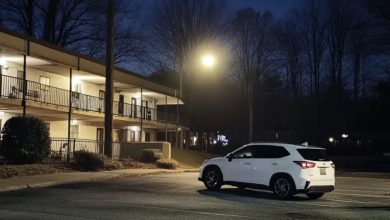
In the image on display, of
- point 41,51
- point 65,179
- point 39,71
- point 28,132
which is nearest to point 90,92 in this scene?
point 39,71

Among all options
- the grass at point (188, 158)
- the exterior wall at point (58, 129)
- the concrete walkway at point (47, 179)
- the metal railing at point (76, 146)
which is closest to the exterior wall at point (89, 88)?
the exterior wall at point (58, 129)

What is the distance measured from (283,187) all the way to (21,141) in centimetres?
1407

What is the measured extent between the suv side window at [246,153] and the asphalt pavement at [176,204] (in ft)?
3.98

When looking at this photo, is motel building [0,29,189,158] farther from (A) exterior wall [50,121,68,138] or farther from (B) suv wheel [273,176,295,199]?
(B) suv wheel [273,176,295,199]

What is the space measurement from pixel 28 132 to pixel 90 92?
632 inches

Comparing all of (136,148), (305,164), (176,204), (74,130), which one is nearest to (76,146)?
(74,130)

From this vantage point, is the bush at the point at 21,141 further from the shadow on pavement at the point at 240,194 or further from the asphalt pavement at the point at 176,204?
the shadow on pavement at the point at 240,194

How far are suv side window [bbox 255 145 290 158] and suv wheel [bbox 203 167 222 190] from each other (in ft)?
5.63

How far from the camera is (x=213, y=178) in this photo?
1928 cm

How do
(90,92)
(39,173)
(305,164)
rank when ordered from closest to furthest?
(305,164) → (39,173) → (90,92)

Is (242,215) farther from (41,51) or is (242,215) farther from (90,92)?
(90,92)

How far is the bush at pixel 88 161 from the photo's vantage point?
2850cm

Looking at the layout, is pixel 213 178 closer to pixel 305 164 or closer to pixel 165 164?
pixel 305 164

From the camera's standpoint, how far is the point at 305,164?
17.0m
